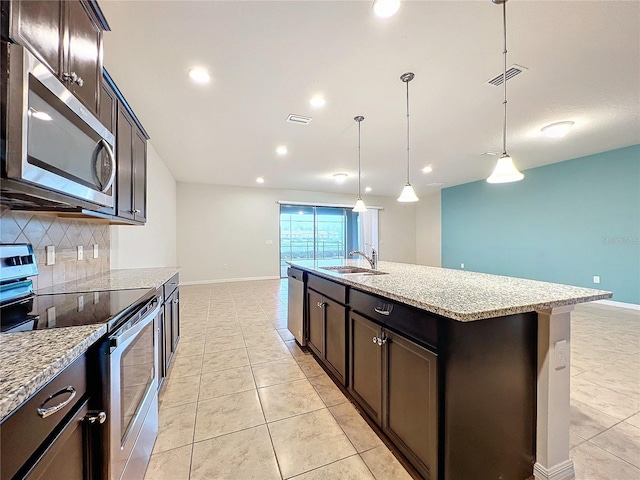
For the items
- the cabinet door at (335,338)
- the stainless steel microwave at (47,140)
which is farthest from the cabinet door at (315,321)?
the stainless steel microwave at (47,140)

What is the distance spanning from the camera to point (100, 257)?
244 cm

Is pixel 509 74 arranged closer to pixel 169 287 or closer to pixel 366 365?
pixel 366 365

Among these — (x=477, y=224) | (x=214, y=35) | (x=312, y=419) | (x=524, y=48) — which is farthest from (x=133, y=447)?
(x=477, y=224)

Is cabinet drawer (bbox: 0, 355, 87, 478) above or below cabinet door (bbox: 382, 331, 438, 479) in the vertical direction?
above

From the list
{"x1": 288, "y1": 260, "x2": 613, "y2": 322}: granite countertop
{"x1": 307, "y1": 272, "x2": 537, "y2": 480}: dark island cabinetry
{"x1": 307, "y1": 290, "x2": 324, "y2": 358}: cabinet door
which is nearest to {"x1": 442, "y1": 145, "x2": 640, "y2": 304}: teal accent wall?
{"x1": 288, "y1": 260, "x2": 613, "y2": 322}: granite countertop

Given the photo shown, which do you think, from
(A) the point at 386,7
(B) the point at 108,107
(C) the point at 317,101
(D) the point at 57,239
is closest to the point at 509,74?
(A) the point at 386,7

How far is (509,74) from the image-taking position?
7.68 feet

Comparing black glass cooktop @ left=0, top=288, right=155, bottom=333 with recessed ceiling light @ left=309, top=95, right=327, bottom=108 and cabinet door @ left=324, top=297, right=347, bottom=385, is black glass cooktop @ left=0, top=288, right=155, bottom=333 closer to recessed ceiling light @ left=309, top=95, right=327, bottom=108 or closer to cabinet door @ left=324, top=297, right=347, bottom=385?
cabinet door @ left=324, top=297, right=347, bottom=385

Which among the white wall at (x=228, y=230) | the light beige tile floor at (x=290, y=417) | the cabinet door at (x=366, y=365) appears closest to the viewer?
the light beige tile floor at (x=290, y=417)

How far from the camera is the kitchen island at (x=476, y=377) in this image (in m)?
1.12

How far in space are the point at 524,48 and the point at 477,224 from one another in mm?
5750

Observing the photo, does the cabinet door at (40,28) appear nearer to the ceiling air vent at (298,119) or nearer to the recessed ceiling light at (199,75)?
the recessed ceiling light at (199,75)

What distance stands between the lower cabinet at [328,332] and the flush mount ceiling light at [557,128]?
3.73m

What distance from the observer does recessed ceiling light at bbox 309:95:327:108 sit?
2730mm
